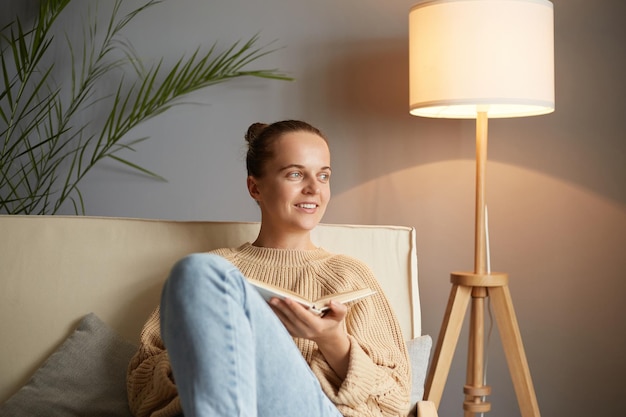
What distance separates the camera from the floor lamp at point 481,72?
7.43ft

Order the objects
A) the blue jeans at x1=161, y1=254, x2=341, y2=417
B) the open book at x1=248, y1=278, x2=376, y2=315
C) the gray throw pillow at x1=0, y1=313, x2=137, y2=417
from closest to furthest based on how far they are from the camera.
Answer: the blue jeans at x1=161, y1=254, x2=341, y2=417
the open book at x1=248, y1=278, x2=376, y2=315
the gray throw pillow at x1=0, y1=313, x2=137, y2=417

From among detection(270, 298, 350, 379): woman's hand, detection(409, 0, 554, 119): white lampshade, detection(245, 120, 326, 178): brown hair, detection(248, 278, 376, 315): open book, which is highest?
detection(409, 0, 554, 119): white lampshade

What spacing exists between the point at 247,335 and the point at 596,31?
196cm

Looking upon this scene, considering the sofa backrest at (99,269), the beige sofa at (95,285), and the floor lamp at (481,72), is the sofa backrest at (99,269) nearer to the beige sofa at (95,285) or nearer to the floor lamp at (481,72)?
the beige sofa at (95,285)

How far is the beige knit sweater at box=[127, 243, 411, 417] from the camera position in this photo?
1662 millimetres

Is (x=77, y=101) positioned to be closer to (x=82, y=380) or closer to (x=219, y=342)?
(x=82, y=380)

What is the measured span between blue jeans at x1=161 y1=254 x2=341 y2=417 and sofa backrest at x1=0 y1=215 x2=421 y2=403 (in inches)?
28.1

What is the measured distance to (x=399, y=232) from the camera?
2152mm

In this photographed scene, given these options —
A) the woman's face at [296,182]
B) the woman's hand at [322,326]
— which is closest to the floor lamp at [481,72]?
the woman's face at [296,182]

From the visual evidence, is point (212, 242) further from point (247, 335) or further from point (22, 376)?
point (247, 335)

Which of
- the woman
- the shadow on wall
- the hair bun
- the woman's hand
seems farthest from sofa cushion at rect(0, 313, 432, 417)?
the shadow on wall

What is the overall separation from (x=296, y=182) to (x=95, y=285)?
0.56 m

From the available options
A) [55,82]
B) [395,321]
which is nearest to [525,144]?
[395,321]

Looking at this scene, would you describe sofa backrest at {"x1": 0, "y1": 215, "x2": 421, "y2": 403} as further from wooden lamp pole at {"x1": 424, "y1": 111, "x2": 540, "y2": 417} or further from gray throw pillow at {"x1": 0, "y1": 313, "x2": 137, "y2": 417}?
wooden lamp pole at {"x1": 424, "y1": 111, "x2": 540, "y2": 417}
